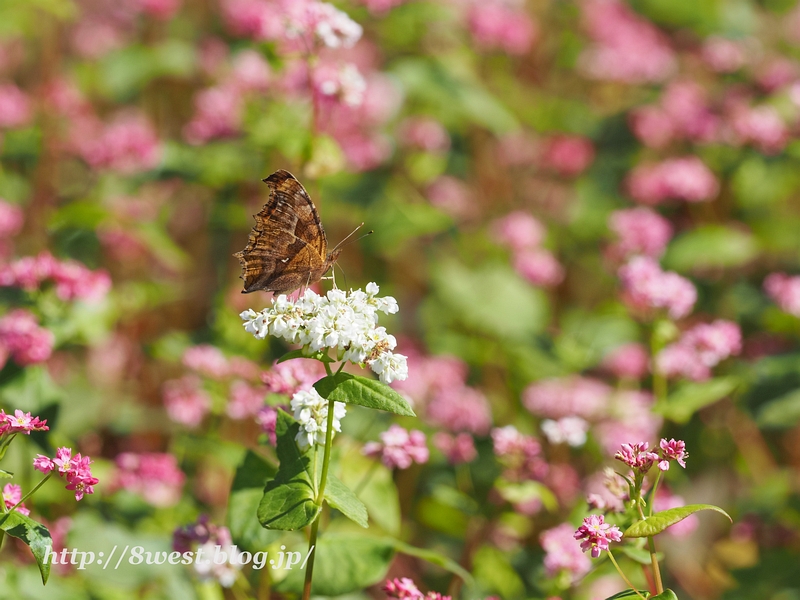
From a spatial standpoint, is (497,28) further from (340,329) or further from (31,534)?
(31,534)

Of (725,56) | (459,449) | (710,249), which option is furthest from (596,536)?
(725,56)

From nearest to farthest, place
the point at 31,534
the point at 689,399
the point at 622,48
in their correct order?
the point at 31,534 → the point at 689,399 → the point at 622,48

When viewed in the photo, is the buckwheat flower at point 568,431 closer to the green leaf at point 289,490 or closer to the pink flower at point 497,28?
the green leaf at point 289,490

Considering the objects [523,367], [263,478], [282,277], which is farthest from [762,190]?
[263,478]

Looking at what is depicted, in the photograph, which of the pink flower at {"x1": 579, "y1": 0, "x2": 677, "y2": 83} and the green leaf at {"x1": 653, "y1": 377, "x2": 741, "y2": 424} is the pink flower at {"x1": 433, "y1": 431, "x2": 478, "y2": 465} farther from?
the pink flower at {"x1": 579, "y1": 0, "x2": 677, "y2": 83}

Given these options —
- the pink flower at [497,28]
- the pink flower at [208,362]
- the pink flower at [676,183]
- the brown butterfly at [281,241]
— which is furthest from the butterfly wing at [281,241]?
the pink flower at [497,28]
